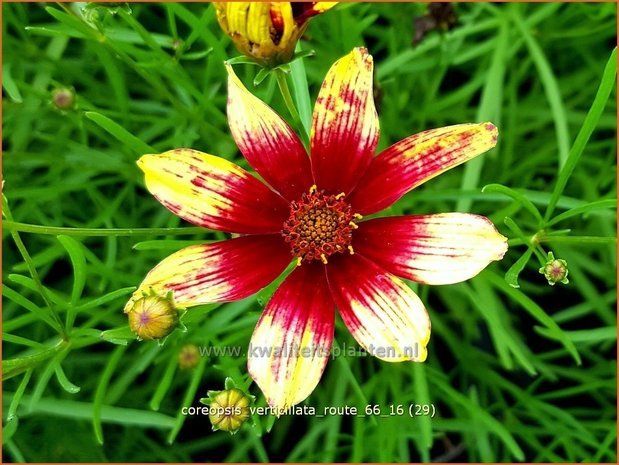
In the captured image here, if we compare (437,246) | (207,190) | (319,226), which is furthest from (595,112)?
(207,190)

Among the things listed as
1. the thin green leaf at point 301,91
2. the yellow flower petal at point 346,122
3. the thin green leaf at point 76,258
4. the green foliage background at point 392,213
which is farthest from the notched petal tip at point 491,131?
the thin green leaf at point 76,258

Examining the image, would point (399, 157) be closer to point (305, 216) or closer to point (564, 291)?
point (305, 216)

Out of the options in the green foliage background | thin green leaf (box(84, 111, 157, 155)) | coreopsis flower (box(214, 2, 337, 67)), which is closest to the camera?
coreopsis flower (box(214, 2, 337, 67))

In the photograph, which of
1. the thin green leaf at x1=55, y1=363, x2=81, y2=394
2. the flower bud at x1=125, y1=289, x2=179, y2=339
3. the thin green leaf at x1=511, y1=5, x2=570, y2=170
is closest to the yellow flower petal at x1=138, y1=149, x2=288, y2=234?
the flower bud at x1=125, y1=289, x2=179, y2=339

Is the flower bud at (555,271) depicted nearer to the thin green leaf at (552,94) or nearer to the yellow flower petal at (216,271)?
the yellow flower petal at (216,271)

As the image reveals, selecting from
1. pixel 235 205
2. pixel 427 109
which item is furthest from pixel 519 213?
pixel 235 205

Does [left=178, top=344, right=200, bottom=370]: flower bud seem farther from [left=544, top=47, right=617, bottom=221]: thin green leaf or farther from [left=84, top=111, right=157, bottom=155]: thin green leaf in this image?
[left=544, top=47, right=617, bottom=221]: thin green leaf

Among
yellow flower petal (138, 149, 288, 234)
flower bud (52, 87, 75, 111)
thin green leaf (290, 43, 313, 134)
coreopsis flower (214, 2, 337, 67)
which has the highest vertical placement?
flower bud (52, 87, 75, 111)
